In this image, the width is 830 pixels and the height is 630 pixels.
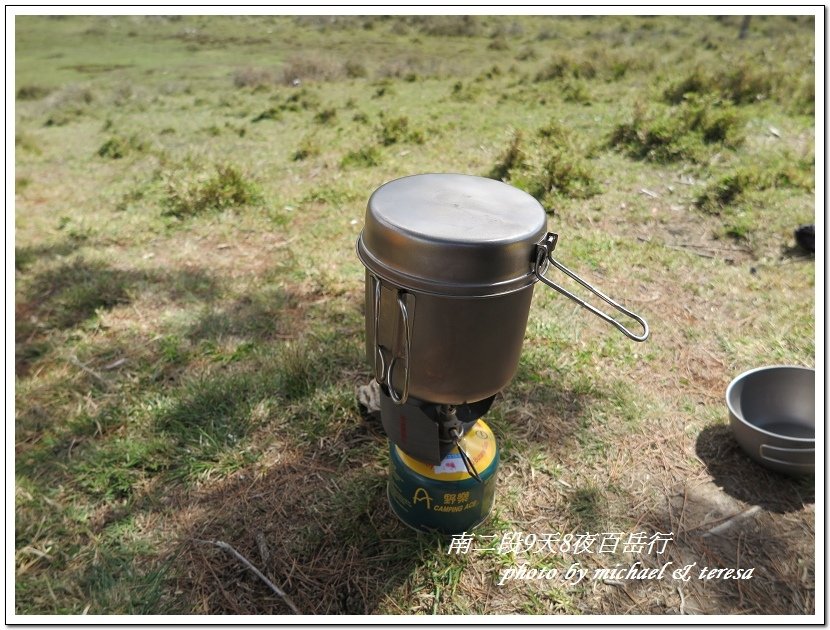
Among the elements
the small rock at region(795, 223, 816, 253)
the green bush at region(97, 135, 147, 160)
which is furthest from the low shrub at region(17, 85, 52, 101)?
the small rock at region(795, 223, 816, 253)

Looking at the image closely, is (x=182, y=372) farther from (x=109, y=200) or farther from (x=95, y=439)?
(x=109, y=200)

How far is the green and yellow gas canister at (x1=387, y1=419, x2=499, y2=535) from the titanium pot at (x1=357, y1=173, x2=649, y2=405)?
0.43 m

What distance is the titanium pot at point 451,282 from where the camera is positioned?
5.32ft

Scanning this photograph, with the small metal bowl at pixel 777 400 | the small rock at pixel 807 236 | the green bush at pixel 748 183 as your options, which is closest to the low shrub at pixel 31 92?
the green bush at pixel 748 183

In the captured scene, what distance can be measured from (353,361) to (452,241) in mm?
1916

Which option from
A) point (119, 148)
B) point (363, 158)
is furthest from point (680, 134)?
point (119, 148)

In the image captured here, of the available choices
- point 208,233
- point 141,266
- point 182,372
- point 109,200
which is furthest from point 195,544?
point 109,200

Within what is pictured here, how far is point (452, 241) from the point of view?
5.21ft

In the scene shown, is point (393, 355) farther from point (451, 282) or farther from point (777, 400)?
point (777, 400)

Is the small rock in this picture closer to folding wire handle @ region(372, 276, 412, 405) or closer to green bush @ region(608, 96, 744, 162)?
green bush @ region(608, 96, 744, 162)

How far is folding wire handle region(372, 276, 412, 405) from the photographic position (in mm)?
1713

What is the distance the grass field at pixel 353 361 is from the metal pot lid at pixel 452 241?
1.26m

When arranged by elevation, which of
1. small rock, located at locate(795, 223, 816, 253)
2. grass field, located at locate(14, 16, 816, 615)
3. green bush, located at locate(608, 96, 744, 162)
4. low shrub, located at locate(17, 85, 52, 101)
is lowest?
grass field, located at locate(14, 16, 816, 615)

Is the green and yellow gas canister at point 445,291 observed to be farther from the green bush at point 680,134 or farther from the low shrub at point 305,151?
the low shrub at point 305,151
